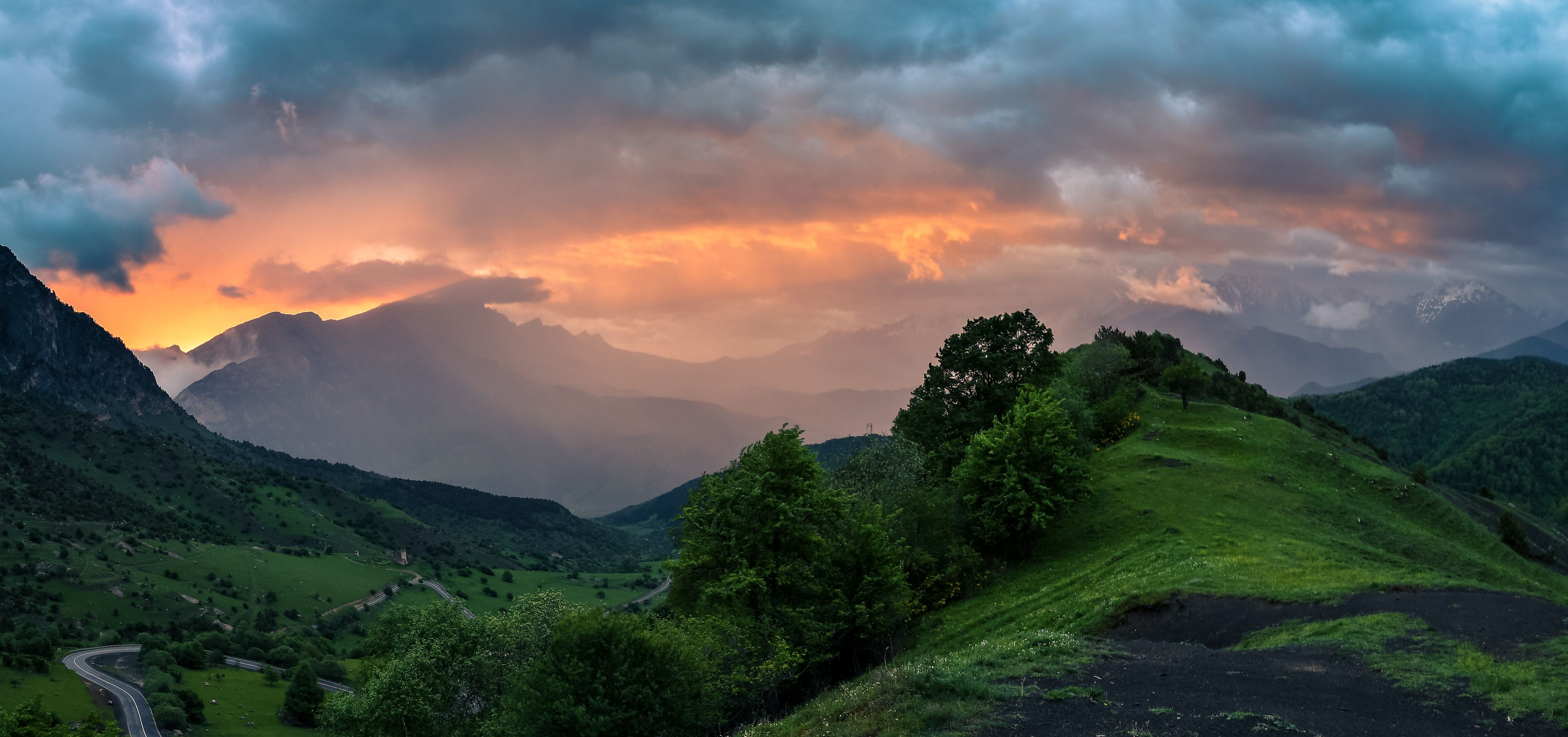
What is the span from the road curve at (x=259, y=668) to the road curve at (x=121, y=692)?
14.0 meters

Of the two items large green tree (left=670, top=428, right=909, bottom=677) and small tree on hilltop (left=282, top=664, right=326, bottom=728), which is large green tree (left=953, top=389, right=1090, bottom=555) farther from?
small tree on hilltop (left=282, top=664, right=326, bottom=728)

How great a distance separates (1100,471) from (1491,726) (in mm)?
53459

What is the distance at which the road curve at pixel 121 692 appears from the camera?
106 meters

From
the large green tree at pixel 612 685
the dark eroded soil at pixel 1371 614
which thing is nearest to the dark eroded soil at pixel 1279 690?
the dark eroded soil at pixel 1371 614

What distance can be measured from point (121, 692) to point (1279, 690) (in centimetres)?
15035

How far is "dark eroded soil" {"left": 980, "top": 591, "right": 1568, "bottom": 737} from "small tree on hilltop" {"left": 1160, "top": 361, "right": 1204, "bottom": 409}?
297ft

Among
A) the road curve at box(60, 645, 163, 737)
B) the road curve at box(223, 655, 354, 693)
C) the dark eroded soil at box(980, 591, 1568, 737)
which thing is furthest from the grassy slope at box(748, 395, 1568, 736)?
the road curve at box(223, 655, 354, 693)

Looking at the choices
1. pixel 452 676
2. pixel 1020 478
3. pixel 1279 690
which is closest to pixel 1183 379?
pixel 1020 478

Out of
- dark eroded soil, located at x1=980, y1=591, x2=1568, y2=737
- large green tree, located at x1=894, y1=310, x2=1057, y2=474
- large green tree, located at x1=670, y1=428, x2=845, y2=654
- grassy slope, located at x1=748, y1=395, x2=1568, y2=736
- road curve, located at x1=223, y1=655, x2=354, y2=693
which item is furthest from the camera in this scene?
road curve, located at x1=223, y1=655, x2=354, y2=693

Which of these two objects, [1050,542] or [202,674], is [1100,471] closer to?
[1050,542]

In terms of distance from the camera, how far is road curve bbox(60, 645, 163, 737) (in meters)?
106

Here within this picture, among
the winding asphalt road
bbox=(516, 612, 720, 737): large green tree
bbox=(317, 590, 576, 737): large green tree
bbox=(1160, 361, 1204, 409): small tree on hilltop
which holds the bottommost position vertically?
the winding asphalt road

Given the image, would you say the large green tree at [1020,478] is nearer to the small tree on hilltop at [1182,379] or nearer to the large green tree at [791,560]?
the large green tree at [791,560]

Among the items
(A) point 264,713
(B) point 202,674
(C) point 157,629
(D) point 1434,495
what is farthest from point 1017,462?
(C) point 157,629
